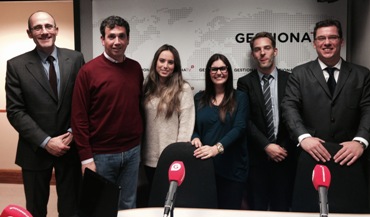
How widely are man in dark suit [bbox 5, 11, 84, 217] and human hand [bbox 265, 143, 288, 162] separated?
1.34m

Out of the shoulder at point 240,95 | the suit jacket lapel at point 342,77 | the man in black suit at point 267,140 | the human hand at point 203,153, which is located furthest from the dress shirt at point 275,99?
the human hand at point 203,153

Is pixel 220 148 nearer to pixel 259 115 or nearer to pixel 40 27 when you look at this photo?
pixel 259 115

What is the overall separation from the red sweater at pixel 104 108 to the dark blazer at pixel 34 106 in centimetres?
14

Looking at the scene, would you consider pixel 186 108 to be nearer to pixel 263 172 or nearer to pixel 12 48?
pixel 263 172

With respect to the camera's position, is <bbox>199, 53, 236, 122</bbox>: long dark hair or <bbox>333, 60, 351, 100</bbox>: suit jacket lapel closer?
<bbox>333, 60, 351, 100</bbox>: suit jacket lapel

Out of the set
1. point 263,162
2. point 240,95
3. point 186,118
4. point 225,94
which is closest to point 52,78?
point 186,118

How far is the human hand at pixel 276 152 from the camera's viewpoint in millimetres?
2629

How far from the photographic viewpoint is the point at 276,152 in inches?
103

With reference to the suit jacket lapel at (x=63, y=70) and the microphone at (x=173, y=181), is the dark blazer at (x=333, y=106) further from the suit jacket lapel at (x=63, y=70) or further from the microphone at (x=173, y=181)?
the suit jacket lapel at (x=63, y=70)

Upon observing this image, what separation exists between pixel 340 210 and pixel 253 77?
120 centimetres

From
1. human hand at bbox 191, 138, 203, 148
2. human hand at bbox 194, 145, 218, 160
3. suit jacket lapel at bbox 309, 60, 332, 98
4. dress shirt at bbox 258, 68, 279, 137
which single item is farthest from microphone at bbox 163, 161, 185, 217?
dress shirt at bbox 258, 68, 279, 137

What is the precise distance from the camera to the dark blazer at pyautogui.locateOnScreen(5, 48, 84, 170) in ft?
7.77

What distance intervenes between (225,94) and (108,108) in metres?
0.81

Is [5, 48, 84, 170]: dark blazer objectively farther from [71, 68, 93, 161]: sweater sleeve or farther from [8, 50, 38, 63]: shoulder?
[71, 68, 93, 161]: sweater sleeve
